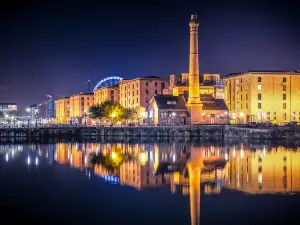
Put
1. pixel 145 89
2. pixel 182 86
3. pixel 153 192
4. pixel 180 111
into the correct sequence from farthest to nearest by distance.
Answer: pixel 145 89 < pixel 182 86 < pixel 180 111 < pixel 153 192

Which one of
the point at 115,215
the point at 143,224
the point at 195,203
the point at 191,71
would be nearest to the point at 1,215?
the point at 115,215

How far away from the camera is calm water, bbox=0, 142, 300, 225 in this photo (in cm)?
2464

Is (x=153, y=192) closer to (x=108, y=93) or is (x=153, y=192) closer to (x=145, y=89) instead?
(x=145, y=89)

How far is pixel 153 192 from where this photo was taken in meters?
31.3

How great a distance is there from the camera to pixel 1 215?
24.7 meters

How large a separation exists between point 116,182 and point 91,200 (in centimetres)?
714

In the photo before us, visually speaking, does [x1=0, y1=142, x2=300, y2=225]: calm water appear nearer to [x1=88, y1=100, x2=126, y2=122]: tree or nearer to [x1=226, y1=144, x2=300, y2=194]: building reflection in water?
[x1=226, y1=144, x2=300, y2=194]: building reflection in water

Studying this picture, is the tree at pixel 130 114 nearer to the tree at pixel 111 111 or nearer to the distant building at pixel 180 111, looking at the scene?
the tree at pixel 111 111

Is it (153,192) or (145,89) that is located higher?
(145,89)

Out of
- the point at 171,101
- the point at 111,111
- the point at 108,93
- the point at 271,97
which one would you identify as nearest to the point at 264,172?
the point at 271,97

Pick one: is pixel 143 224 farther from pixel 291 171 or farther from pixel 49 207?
pixel 291 171

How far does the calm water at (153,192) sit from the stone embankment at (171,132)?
101 feet

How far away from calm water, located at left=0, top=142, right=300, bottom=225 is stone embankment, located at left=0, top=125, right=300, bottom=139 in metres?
30.7

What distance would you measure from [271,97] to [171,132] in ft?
70.4
